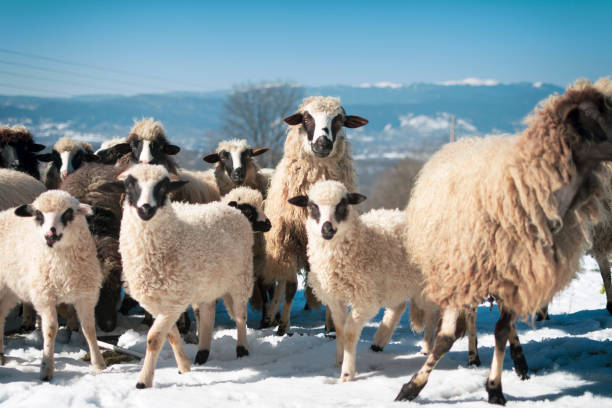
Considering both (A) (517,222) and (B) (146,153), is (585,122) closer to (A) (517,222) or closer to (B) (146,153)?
(A) (517,222)

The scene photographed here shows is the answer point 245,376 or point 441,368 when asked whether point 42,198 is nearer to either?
point 245,376

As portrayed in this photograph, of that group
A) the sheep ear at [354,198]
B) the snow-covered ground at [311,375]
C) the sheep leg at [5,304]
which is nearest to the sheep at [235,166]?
the snow-covered ground at [311,375]

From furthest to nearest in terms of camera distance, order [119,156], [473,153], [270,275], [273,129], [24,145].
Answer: [273,129] < [24,145] < [119,156] < [270,275] < [473,153]

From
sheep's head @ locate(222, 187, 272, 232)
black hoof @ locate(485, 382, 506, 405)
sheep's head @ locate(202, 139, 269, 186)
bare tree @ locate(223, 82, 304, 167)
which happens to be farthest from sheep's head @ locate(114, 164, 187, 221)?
bare tree @ locate(223, 82, 304, 167)

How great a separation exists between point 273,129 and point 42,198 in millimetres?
39230

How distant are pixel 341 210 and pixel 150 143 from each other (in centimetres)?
343

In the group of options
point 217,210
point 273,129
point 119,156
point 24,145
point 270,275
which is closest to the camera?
point 217,210

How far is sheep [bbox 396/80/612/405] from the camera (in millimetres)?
3539

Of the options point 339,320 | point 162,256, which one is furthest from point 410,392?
point 162,256

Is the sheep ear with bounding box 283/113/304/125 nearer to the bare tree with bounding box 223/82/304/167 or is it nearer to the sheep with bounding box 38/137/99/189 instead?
the sheep with bounding box 38/137/99/189

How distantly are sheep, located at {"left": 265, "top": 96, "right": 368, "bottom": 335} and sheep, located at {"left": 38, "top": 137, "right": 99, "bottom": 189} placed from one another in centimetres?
316

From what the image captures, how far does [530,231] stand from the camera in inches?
143

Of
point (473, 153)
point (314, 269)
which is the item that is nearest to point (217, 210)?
point (314, 269)

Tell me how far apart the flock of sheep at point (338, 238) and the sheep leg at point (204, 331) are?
0.05 ft
